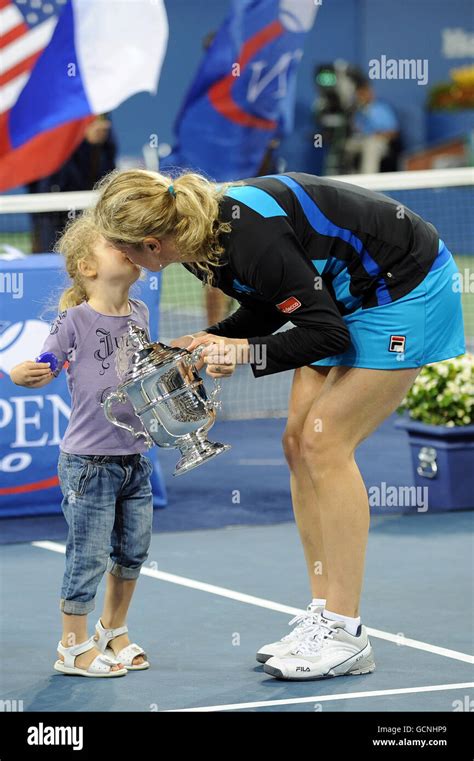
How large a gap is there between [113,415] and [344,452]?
0.77 meters

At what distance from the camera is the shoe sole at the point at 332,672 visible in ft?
15.2

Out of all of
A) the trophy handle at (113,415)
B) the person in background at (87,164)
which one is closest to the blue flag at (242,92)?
the person in background at (87,164)

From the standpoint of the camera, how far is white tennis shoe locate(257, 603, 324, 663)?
15.5 ft

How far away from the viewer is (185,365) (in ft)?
14.3

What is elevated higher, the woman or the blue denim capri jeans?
the woman

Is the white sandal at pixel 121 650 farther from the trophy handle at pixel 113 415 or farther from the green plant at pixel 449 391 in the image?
the green plant at pixel 449 391

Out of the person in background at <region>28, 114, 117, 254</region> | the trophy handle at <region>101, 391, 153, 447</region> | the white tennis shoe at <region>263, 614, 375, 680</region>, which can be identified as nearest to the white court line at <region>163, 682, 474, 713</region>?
the white tennis shoe at <region>263, 614, 375, 680</region>

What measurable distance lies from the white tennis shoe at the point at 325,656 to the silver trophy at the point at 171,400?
2.45 feet

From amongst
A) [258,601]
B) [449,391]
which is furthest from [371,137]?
[258,601]

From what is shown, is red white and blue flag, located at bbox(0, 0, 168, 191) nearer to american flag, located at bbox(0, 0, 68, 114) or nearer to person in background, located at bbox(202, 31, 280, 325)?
american flag, located at bbox(0, 0, 68, 114)

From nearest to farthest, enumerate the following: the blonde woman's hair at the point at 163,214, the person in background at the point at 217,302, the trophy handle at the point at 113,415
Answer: the blonde woman's hair at the point at 163,214 → the trophy handle at the point at 113,415 → the person in background at the point at 217,302

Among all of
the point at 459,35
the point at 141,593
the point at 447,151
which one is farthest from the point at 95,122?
the point at 459,35

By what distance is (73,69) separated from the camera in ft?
32.7

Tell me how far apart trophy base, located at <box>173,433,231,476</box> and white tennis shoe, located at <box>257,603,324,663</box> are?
0.73m
